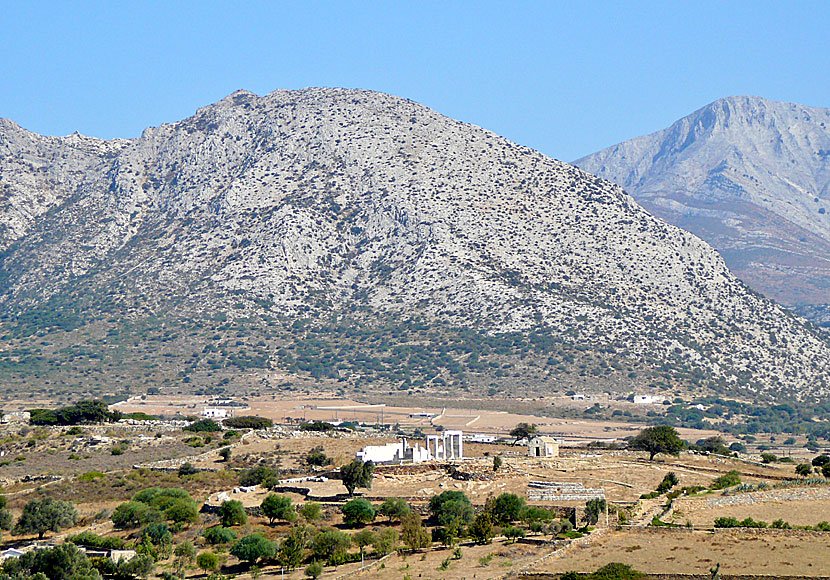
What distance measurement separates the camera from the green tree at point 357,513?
53.6 m

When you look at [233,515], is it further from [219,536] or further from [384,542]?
[384,542]

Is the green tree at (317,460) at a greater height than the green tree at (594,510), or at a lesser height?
greater

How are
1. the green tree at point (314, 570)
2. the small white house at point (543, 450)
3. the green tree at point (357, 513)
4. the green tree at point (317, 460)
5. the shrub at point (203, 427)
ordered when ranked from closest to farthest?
1. the green tree at point (314, 570)
2. the green tree at point (357, 513)
3. the green tree at point (317, 460)
4. the small white house at point (543, 450)
5. the shrub at point (203, 427)

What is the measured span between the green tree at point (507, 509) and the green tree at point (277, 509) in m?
9.48

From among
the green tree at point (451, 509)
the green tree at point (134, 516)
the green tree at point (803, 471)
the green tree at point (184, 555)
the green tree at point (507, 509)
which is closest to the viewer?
the green tree at point (184, 555)

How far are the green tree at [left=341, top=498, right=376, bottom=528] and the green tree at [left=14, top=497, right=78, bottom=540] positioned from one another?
13162 mm

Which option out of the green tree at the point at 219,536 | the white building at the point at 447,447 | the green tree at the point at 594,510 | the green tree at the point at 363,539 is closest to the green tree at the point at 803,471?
the white building at the point at 447,447

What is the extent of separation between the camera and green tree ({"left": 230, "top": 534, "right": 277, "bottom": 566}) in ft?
156

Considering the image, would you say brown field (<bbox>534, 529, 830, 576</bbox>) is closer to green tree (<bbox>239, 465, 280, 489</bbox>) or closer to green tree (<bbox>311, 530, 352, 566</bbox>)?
green tree (<bbox>311, 530, 352, 566</bbox>)

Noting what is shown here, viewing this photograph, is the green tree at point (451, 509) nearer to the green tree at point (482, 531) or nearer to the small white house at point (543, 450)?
the green tree at point (482, 531)

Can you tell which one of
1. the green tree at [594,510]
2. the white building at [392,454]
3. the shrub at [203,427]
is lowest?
the green tree at [594,510]

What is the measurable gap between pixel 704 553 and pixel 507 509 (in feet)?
36.0

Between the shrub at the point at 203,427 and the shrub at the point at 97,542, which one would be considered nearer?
the shrub at the point at 97,542

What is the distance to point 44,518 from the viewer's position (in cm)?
5384
